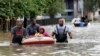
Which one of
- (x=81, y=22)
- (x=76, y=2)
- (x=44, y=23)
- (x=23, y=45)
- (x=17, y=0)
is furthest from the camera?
(x=76, y=2)

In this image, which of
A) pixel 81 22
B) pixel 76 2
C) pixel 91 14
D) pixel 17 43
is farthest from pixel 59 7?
pixel 17 43

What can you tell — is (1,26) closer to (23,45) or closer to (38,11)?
(38,11)

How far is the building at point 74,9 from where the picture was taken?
13500cm

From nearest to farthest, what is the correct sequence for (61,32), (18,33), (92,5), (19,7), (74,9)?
(18,33), (61,32), (19,7), (92,5), (74,9)

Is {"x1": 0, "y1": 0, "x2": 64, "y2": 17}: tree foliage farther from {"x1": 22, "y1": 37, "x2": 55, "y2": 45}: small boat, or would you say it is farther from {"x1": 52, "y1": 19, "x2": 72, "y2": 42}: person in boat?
{"x1": 22, "y1": 37, "x2": 55, "y2": 45}: small boat

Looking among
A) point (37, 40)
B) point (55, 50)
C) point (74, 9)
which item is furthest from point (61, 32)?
point (74, 9)

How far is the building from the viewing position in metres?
135

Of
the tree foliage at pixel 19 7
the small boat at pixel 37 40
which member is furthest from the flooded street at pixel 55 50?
the tree foliage at pixel 19 7

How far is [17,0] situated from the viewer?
4625 cm

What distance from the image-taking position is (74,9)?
446ft

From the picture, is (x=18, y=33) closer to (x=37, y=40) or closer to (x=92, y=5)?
(x=37, y=40)

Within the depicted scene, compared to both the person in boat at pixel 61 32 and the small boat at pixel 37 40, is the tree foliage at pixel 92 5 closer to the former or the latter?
the person in boat at pixel 61 32

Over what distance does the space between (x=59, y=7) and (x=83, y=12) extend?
3792 centimetres

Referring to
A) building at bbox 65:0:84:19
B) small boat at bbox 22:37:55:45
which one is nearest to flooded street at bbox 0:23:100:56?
small boat at bbox 22:37:55:45
